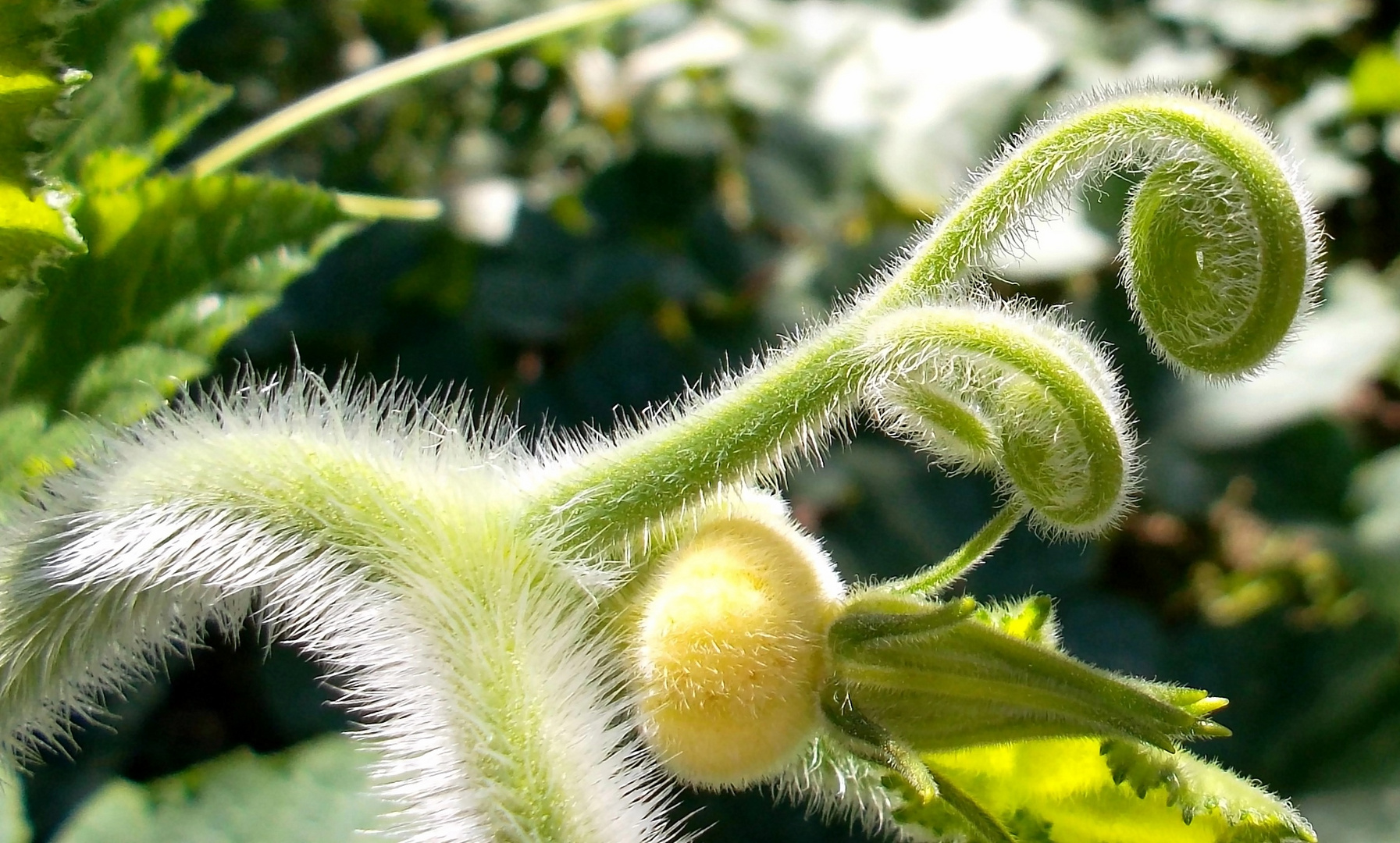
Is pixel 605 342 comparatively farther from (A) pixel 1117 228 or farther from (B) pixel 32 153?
(B) pixel 32 153

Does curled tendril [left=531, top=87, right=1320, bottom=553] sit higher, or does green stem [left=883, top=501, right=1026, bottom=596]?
curled tendril [left=531, top=87, right=1320, bottom=553]

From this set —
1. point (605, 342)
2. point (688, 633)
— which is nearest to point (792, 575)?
point (688, 633)

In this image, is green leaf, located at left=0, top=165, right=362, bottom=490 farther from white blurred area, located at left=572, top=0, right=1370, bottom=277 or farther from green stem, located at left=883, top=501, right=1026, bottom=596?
white blurred area, located at left=572, top=0, right=1370, bottom=277

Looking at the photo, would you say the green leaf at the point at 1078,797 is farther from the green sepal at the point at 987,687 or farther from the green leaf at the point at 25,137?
the green leaf at the point at 25,137

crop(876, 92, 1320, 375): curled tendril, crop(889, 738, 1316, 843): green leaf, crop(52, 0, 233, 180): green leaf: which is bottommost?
crop(889, 738, 1316, 843): green leaf

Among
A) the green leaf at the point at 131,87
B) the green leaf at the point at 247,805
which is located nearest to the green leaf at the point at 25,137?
the green leaf at the point at 131,87

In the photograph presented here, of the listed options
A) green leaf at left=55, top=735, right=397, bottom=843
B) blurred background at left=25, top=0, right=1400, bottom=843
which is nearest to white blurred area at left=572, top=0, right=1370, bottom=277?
blurred background at left=25, top=0, right=1400, bottom=843

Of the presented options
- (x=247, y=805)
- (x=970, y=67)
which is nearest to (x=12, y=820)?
(x=247, y=805)
